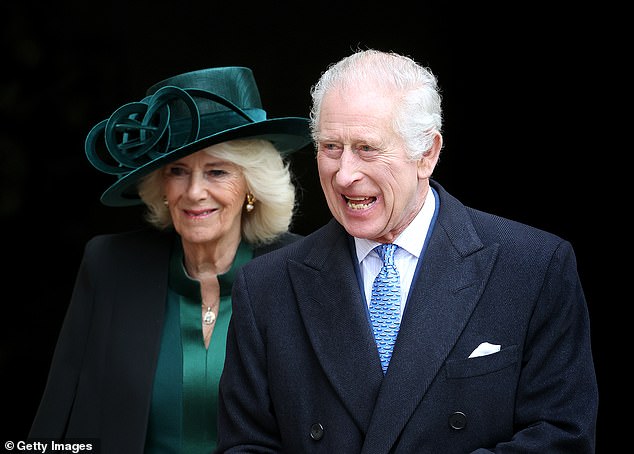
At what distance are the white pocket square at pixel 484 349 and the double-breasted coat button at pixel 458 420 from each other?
0.47ft

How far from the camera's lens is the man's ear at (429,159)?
2939 mm

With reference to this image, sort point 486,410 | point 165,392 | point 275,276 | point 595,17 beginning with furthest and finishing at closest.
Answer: point 595,17, point 165,392, point 275,276, point 486,410

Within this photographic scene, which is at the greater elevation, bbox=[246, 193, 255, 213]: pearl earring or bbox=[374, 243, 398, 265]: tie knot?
bbox=[246, 193, 255, 213]: pearl earring

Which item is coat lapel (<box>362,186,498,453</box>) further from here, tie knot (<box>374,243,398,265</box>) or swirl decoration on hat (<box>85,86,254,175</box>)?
swirl decoration on hat (<box>85,86,254,175</box>)

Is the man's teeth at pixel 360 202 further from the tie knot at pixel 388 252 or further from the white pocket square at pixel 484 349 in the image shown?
the white pocket square at pixel 484 349

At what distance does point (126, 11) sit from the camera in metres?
5.14

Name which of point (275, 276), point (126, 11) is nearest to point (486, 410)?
point (275, 276)

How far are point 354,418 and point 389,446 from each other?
0.12m

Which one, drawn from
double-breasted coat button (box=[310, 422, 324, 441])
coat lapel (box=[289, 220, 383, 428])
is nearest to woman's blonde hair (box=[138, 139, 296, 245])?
coat lapel (box=[289, 220, 383, 428])

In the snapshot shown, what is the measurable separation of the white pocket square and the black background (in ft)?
6.29

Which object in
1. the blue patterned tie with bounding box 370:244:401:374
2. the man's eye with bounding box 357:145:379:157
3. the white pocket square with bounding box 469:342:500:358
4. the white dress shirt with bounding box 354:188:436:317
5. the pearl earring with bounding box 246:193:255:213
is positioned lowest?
the white pocket square with bounding box 469:342:500:358

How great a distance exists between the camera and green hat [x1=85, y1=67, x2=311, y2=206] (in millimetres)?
3820

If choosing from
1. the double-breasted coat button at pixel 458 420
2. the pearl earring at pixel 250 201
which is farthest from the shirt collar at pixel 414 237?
the pearl earring at pixel 250 201

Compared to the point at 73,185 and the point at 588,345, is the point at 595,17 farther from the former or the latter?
the point at 73,185
